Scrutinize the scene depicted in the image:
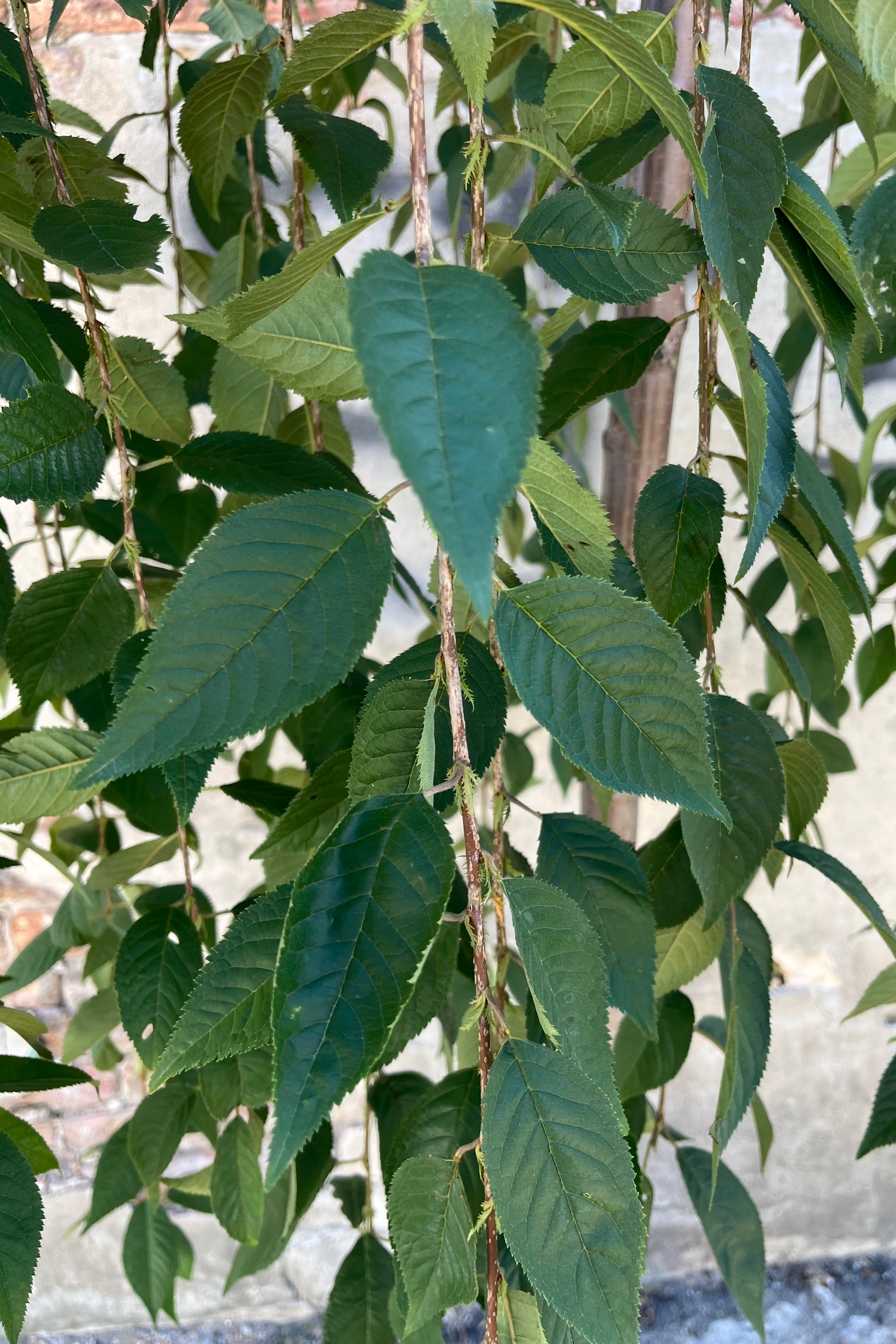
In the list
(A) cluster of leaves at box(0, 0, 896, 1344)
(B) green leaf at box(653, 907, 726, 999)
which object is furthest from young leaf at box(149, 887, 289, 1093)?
(B) green leaf at box(653, 907, 726, 999)

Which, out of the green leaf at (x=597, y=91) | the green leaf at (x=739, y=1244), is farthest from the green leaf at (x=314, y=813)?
the green leaf at (x=739, y=1244)

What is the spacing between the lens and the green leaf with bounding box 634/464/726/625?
0.32m

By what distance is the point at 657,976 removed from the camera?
438 mm

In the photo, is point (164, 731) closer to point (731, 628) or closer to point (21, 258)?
point (21, 258)

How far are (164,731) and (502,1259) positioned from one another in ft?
0.69

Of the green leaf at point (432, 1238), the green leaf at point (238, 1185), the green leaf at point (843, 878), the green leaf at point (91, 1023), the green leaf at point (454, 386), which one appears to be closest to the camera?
the green leaf at point (454, 386)

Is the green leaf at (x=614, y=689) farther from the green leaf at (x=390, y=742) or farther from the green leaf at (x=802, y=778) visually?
the green leaf at (x=802, y=778)

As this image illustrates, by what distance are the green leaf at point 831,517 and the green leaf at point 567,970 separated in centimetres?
14

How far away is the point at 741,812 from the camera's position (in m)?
0.35

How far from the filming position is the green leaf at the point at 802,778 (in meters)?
0.41

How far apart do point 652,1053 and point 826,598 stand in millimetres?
233

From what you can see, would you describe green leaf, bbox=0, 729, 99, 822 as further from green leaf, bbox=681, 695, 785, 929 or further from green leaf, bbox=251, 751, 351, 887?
green leaf, bbox=681, 695, 785, 929

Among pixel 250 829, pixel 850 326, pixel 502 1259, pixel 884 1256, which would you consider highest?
pixel 250 829

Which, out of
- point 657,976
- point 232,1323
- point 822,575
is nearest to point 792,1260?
point 232,1323
